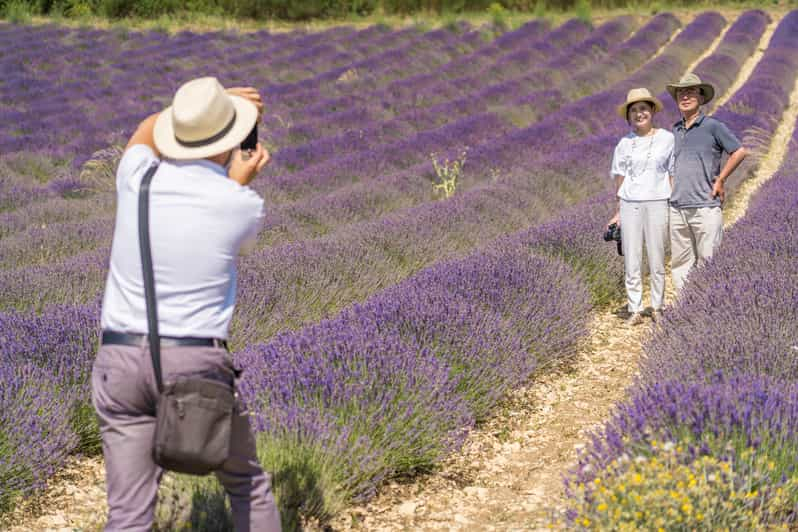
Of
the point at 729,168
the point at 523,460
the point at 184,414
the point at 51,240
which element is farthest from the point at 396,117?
the point at 184,414

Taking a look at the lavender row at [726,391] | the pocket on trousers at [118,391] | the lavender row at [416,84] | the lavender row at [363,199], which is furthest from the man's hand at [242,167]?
the lavender row at [416,84]

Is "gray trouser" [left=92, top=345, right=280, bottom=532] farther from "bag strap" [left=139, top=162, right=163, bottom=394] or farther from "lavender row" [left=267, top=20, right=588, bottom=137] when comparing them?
"lavender row" [left=267, top=20, right=588, bottom=137]

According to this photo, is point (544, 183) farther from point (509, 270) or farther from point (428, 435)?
point (428, 435)

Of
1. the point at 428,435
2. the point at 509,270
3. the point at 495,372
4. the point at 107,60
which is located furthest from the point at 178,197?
the point at 107,60

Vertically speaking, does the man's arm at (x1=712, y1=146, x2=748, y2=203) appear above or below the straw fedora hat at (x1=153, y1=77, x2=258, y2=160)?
below

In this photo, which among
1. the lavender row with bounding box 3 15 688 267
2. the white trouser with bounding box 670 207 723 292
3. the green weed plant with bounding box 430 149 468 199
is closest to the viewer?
the white trouser with bounding box 670 207 723 292

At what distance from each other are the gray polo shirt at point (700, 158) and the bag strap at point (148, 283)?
344 cm

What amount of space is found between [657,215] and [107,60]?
14213mm

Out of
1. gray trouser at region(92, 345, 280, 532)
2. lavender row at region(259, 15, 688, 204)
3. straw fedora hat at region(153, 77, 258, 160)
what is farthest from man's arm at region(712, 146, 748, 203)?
lavender row at region(259, 15, 688, 204)

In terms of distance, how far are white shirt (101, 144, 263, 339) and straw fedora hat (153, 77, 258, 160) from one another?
0.12ft

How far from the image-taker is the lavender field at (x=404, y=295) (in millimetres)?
2525

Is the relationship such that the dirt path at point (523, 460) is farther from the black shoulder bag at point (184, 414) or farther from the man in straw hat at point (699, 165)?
the black shoulder bag at point (184, 414)

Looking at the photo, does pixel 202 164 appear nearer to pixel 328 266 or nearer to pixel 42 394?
pixel 42 394

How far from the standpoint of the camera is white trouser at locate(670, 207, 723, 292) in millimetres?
4449
